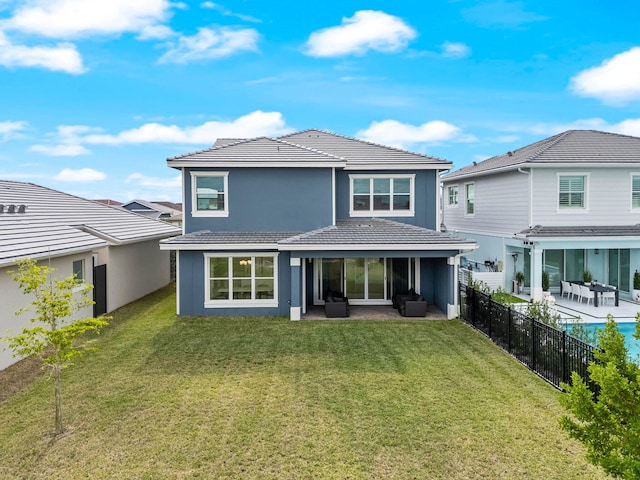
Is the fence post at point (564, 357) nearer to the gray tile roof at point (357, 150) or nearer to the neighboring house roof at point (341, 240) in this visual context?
the neighboring house roof at point (341, 240)

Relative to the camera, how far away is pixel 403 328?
1359 centimetres

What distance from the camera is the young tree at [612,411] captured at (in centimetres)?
377

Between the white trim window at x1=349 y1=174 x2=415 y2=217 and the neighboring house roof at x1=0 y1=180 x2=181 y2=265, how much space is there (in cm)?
965

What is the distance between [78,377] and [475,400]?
8.63m

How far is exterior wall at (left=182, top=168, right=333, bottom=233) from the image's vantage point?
16.4m

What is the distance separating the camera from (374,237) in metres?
14.8

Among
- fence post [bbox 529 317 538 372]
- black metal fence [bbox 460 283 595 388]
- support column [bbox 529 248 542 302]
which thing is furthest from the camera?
support column [bbox 529 248 542 302]

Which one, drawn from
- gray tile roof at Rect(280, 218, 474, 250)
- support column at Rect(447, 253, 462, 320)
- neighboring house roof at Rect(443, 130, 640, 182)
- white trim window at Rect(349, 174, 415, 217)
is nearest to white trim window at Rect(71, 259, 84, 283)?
gray tile roof at Rect(280, 218, 474, 250)

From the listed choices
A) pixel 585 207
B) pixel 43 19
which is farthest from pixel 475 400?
pixel 43 19

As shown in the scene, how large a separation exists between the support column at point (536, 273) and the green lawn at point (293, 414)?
6.91 meters

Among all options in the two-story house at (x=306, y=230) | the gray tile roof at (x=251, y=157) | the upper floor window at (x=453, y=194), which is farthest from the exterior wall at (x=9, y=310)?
the upper floor window at (x=453, y=194)

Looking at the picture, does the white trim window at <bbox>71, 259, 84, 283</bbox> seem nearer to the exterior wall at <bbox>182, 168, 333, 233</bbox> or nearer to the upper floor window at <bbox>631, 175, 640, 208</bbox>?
the exterior wall at <bbox>182, 168, 333, 233</bbox>

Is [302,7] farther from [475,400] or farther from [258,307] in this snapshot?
[475,400]

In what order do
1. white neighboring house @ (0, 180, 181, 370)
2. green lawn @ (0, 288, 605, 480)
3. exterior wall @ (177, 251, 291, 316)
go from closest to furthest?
green lawn @ (0, 288, 605, 480), white neighboring house @ (0, 180, 181, 370), exterior wall @ (177, 251, 291, 316)
